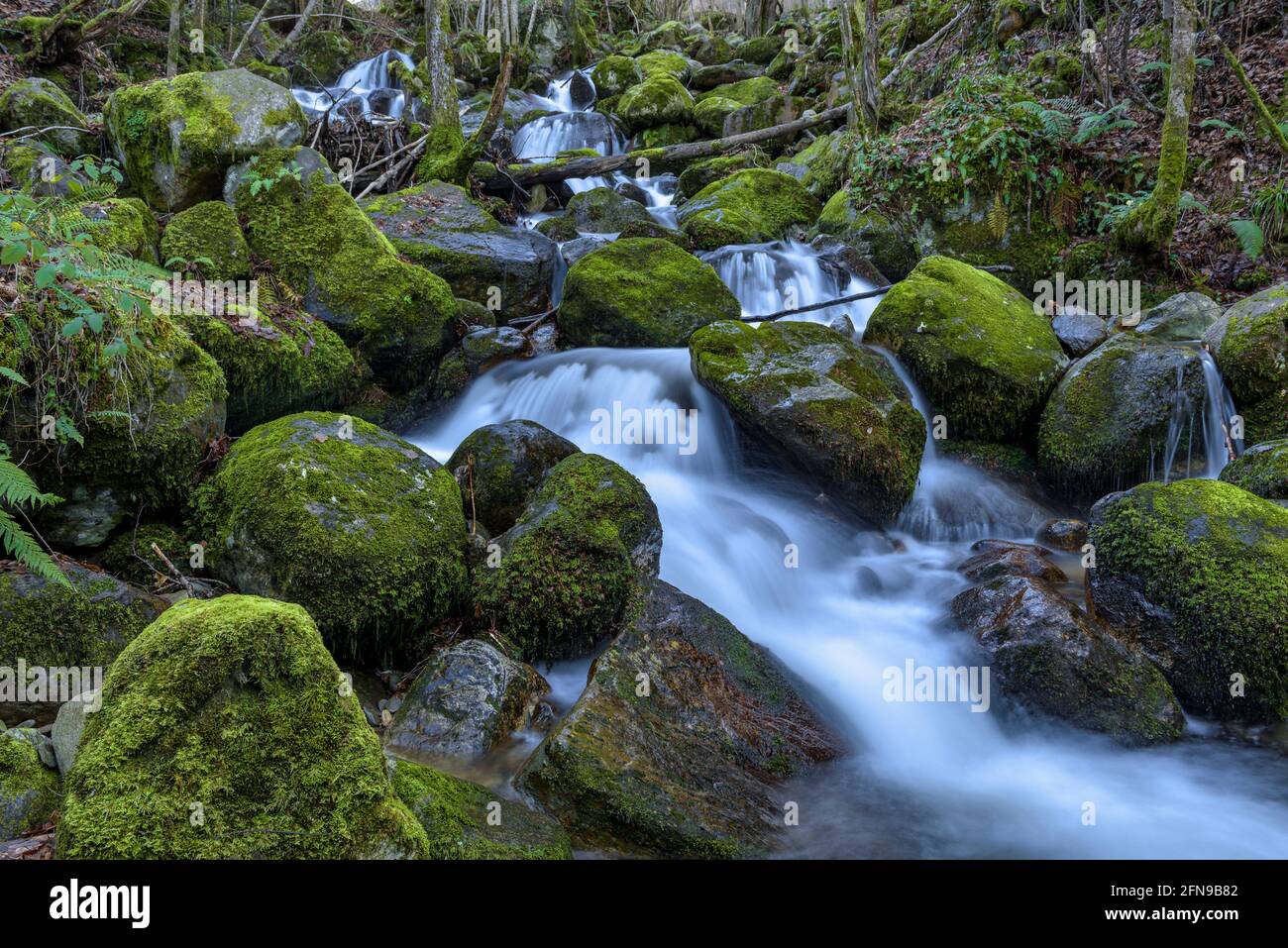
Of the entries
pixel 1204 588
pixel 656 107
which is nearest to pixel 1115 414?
pixel 1204 588

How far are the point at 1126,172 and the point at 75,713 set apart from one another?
12419 mm

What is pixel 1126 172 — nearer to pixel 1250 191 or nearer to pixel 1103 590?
pixel 1250 191

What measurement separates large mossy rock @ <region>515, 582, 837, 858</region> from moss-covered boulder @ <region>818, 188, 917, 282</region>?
26.9 ft

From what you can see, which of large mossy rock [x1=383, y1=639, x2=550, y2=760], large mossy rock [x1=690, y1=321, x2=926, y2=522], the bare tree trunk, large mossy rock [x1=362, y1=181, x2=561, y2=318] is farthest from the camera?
large mossy rock [x1=362, y1=181, x2=561, y2=318]

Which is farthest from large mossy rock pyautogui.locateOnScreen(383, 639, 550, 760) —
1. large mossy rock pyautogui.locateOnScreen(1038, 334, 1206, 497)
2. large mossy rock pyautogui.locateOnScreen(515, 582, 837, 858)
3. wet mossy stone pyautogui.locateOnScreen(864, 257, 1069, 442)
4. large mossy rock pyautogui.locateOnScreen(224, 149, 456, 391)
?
large mossy rock pyautogui.locateOnScreen(1038, 334, 1206, 497)

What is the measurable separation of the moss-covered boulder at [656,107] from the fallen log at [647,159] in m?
2.30

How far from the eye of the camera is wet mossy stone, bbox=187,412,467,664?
4648 mm

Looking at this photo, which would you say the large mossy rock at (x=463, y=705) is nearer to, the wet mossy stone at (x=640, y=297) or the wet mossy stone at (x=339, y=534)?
the wet mossy stone at (x=339, y=534)

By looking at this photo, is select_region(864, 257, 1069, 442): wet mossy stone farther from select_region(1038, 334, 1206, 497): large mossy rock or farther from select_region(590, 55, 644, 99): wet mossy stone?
select_region(590, 55, 644, 99): wet mossy stone

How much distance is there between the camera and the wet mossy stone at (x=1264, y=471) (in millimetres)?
5918

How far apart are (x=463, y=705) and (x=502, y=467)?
7.56 feet

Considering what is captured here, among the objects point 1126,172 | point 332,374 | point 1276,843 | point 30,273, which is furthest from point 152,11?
point 1276,843

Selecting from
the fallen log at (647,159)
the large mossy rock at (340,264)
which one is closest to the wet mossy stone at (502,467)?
the large mossy rock at (340,264)

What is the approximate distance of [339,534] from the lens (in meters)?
4.74
